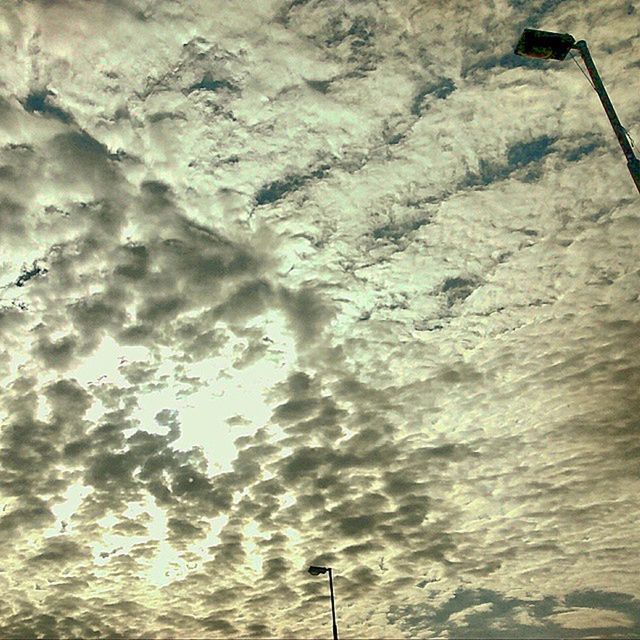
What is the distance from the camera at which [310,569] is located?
32062 millimetres

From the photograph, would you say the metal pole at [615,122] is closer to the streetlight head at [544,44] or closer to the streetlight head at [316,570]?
the streetlight head at [544,44]

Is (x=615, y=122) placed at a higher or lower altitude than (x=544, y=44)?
lower

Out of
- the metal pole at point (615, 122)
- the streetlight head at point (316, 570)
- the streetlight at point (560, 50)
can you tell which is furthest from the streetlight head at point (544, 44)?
the streetlight head at point (316, 570)

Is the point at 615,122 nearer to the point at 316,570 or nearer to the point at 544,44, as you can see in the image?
the point at 544,44

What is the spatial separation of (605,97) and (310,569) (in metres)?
29.3

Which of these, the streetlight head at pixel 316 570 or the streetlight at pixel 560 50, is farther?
the streetlight head at pixel 316 570

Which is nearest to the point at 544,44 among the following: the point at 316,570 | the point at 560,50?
the point at 560,50

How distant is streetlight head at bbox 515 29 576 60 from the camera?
8.67 m

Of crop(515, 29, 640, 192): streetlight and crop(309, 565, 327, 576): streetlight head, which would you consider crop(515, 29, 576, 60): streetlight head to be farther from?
crop(309, 565, 327, 576): streetlight head

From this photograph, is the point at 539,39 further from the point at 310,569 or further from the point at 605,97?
the point at 310,569

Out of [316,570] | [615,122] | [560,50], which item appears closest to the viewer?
[615,122]

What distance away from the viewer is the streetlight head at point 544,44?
8.67 meters

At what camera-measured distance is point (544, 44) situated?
8.80 metres

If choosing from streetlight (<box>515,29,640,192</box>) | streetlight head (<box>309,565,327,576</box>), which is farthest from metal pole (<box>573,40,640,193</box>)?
streetlight head (<box>309,565,327,576</box>)
